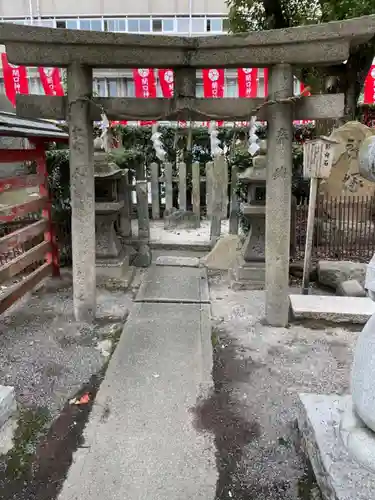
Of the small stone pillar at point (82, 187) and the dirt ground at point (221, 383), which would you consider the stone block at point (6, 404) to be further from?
the small stone pillar at point (82, 187)

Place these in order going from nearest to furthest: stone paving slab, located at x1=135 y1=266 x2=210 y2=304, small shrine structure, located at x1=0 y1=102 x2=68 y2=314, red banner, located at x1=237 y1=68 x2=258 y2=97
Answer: small shrine structure, located at x1=0 y1=102 x2=68 y2=314 < stone paving slab, located at x1=135 y1=266 x2=210 y2=304 < red banner, located at x1=237 y1=68 x2=258 y2=97

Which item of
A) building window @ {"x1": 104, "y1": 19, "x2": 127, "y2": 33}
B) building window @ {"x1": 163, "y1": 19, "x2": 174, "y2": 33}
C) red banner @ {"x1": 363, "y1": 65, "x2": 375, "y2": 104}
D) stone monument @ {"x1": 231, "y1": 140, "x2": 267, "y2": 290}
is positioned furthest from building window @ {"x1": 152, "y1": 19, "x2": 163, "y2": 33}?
stone monument @ {"x1": 231, "y1": 140, "x2": 267, "y2": 290}

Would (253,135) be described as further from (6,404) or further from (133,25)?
(133,25)

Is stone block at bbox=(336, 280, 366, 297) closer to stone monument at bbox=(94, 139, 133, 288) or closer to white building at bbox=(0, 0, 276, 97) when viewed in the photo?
stone monument at bbox=(94, 139, 133, 288)

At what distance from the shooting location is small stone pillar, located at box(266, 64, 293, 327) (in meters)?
4.82

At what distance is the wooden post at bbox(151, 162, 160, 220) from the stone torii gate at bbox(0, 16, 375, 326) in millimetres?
7133

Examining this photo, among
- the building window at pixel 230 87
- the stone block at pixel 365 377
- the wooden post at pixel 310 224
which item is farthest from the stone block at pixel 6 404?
the building window at pixel 230 87

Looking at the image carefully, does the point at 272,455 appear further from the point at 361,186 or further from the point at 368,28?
the point at 361,186

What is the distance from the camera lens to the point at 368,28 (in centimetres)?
436

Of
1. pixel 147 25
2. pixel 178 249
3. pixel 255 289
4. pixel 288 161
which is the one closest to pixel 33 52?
pixel 288 161

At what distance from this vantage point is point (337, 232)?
26.0ft

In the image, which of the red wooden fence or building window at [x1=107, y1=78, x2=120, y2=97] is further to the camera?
building window at [x1=107, y1=78, x2=120, y2=97]

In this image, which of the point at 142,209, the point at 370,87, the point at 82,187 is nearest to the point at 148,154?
the point at 142,209

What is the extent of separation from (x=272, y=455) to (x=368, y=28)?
A: 4210 millimetres
